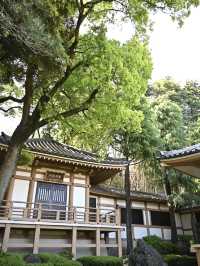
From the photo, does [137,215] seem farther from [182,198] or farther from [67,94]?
[67,94]

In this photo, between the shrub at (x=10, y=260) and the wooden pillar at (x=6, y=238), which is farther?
the wooden pillar at (x=6, y=238)

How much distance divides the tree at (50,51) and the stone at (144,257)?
14.2 ft

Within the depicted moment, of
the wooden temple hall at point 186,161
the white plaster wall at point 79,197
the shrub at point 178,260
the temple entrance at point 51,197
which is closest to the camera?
the wooden temple hall at point 186,161

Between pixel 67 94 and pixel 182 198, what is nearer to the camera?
pixel 67 94

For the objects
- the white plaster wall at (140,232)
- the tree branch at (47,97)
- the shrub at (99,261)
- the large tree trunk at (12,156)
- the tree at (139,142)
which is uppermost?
the tree at (139,142)

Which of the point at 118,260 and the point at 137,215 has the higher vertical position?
the point at 137,215

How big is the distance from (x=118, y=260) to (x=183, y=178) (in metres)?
8.73

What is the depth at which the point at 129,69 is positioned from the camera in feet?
24.3

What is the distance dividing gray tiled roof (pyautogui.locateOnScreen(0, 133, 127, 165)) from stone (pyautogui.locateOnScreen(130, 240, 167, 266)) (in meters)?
6.19

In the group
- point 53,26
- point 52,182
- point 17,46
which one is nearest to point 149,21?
point 53,26

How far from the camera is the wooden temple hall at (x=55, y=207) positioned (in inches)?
459

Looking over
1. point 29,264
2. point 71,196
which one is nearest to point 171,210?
point 71,196

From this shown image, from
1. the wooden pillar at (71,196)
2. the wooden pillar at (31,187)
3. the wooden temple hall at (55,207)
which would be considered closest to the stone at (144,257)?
the wooden temple hall at (55,207)

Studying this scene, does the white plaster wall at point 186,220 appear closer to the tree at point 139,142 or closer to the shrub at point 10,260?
the tree at point 139,142
